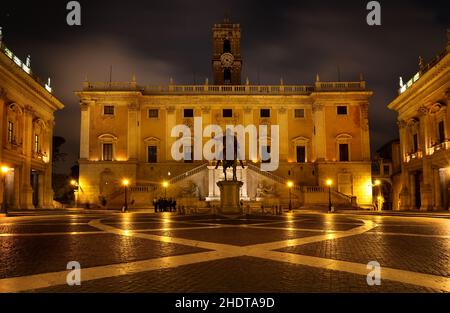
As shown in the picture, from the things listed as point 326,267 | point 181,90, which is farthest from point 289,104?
point 326,267

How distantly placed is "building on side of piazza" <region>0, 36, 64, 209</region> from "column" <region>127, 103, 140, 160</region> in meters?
8.70

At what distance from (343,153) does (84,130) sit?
110 feet

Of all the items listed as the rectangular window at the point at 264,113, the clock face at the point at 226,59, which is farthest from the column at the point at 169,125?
the clock face at the point at 226,59

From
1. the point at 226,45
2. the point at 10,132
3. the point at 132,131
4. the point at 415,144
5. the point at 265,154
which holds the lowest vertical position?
the point at 415,144

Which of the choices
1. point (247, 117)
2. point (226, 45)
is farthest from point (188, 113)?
point (226, 45)

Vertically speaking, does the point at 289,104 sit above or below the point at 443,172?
above

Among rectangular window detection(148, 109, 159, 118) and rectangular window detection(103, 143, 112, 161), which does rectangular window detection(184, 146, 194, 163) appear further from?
rectangular window detection(103, 143, 112, 161)

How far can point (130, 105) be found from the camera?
4897cm

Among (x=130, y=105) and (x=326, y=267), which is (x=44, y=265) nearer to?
(x=326, y=267)

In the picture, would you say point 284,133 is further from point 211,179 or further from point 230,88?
point 211,179

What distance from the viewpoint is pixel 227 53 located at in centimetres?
5716

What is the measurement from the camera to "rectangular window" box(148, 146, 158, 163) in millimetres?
49719

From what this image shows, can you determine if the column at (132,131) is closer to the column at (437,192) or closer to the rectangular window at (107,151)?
the rectangular window at (107,151)
